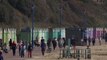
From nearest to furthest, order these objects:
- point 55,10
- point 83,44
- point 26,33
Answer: point 26,33, point 83,44, point 55,10

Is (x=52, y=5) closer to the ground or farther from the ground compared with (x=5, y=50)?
farther from the ground

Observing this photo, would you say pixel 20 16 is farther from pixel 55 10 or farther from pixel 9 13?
pixel 55 10

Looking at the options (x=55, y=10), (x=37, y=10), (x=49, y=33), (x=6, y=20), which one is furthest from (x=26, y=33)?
(x=55, y=10)

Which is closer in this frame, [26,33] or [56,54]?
[56,54]

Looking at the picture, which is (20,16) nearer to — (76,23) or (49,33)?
(49,33)

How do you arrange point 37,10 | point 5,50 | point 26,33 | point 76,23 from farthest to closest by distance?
point 76,23, point 37,10, point 26,33, point 5,50

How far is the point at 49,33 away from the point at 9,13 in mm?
13536

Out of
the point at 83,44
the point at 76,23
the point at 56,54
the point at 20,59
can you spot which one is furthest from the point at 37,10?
the point at 20,59

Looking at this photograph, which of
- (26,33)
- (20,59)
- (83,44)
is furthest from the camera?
(83,44)

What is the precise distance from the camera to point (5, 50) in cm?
4628

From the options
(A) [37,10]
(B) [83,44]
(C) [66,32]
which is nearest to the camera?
(B) [83,44]

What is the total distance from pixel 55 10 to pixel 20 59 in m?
64.5

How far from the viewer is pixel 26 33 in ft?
196

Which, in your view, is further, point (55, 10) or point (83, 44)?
point (55, 10)
